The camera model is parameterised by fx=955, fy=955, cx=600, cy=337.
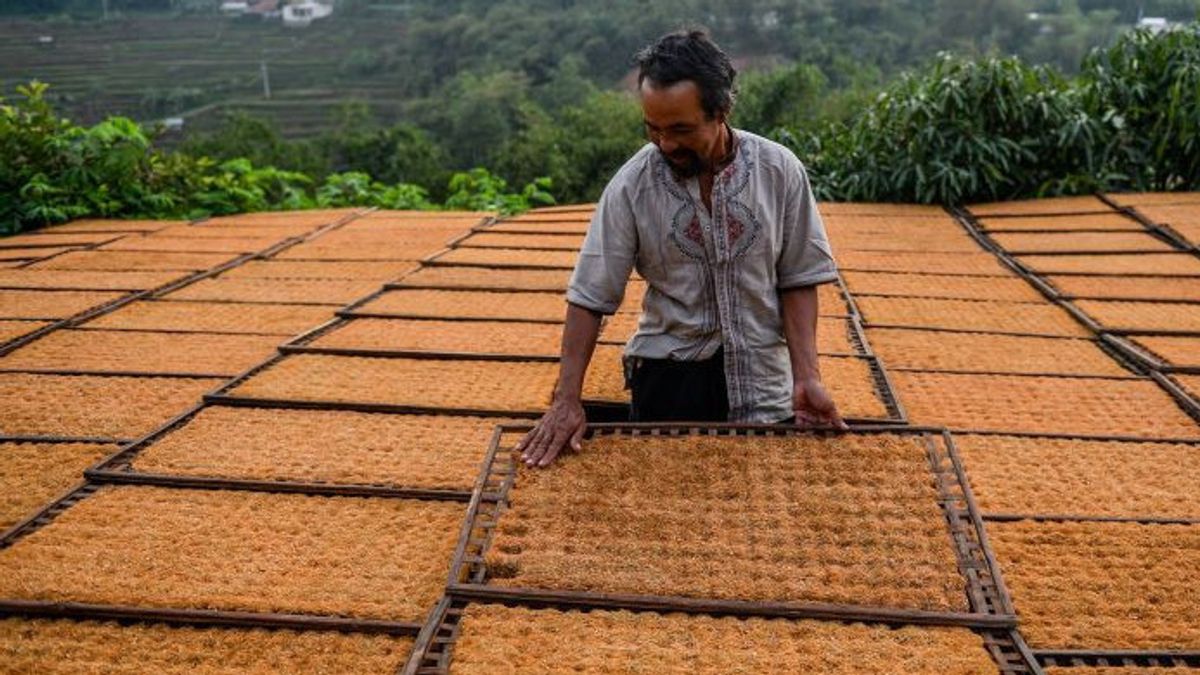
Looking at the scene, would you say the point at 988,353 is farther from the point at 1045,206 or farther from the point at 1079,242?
the point at 1045,206

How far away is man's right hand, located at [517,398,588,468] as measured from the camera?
1.69 metres

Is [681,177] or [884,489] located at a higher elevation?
[681,177]

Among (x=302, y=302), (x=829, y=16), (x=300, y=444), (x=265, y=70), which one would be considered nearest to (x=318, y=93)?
(x=265, y=70)

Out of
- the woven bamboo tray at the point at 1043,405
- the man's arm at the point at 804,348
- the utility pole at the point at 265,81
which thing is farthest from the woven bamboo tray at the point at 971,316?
the utility pole at the point at 265,81

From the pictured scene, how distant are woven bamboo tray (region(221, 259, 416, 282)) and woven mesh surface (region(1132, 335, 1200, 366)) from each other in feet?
9.03

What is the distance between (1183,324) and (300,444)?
2.72 metres

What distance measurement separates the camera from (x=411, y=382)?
2574 millimetres

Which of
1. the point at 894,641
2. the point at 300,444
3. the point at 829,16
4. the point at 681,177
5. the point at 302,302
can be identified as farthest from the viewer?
the point at 829,16

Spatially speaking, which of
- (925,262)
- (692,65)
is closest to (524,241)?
(925,262)

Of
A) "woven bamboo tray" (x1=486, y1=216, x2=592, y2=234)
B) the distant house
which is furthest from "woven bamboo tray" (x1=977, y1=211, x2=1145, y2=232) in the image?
the distant house

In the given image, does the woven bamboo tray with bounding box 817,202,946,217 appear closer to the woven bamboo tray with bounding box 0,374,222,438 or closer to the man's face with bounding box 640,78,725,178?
the woven bamboo tray with bounding box 0,374,222,438

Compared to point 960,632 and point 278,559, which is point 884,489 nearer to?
point 960,632

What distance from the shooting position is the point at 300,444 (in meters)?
2.15

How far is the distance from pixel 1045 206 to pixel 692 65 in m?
4.47
